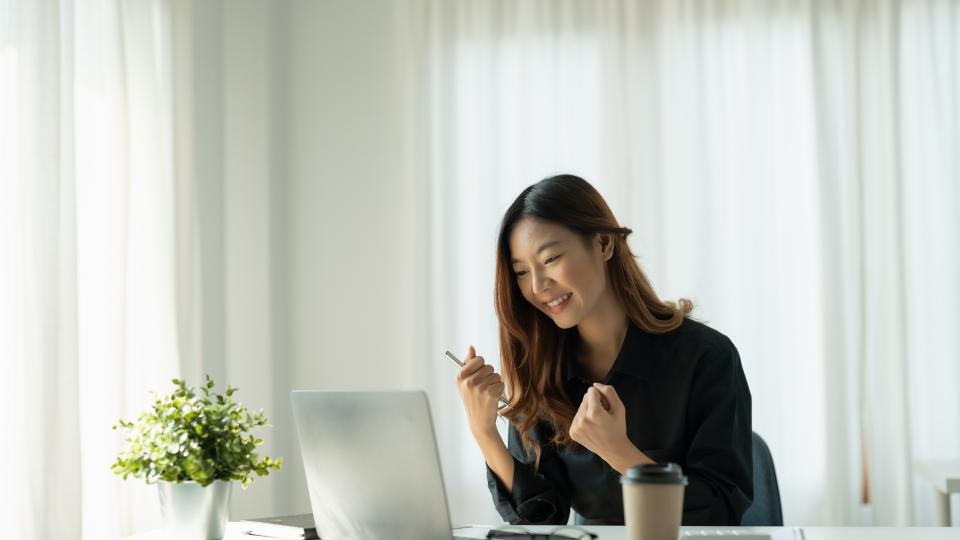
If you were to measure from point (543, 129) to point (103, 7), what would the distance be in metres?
1.57

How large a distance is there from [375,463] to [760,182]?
2406 mm

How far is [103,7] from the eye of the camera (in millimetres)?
2639

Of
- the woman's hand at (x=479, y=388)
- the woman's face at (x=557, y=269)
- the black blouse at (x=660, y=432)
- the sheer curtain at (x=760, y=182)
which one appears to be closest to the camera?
the woman's hand at (x=479, y=388)

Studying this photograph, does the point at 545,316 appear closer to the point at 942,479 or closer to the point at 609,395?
the point at 609,395

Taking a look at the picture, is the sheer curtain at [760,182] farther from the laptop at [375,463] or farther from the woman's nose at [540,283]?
the laptop at [375,463]

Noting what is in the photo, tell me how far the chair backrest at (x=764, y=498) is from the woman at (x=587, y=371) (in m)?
0.13

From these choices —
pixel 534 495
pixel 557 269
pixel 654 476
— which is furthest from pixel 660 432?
pixel 654 476

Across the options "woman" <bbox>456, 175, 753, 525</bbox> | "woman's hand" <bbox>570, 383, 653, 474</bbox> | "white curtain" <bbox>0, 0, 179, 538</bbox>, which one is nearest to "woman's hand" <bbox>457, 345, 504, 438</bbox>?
"woman" <bbox>456, 175, 753, 525</bbox>

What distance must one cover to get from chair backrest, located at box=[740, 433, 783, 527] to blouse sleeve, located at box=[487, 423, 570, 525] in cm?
35

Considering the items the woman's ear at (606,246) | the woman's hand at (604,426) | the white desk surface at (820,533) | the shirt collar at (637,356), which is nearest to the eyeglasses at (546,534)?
the white desk surface at (820,533)

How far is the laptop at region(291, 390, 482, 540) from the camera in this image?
1250 millimetres

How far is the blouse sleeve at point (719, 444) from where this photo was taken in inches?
64.1

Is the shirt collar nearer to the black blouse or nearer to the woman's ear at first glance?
the black blouse

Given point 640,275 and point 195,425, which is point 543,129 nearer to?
point 640,275
